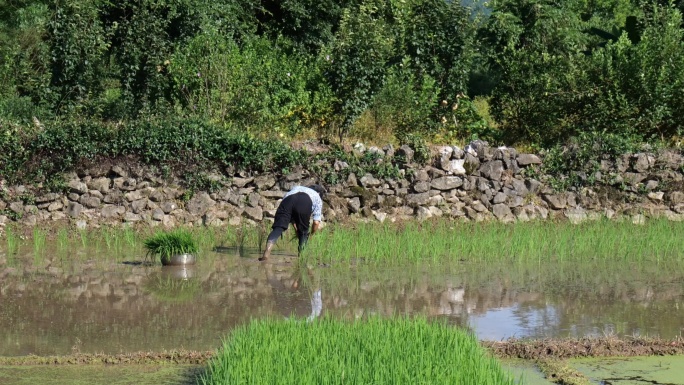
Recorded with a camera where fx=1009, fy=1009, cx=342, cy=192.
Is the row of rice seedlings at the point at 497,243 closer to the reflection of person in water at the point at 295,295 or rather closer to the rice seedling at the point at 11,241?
the reflection of person in water at the point at 295,295

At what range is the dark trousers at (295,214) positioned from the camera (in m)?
12.4

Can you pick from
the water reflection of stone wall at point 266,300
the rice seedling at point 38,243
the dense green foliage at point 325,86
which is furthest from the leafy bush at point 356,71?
the rice seedling at point 38,243

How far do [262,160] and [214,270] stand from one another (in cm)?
387

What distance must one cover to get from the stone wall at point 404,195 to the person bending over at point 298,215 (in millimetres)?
2927

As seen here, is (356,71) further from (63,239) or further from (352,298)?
(352,298)

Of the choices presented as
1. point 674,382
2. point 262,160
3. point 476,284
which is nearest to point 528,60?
point 262,160

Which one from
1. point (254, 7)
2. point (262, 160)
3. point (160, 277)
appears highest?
point (254, 7)

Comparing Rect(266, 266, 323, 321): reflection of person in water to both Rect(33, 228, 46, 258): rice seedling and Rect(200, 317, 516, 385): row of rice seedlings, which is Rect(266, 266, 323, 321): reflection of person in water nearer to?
Rect(200, 317, 516, 385): row of rice seedlings

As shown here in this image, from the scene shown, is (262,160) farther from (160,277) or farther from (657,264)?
(657,264)

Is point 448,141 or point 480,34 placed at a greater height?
point 480,34

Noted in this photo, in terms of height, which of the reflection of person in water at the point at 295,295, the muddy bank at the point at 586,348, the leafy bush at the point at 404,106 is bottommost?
the reflection of person in water at the point at 295,295

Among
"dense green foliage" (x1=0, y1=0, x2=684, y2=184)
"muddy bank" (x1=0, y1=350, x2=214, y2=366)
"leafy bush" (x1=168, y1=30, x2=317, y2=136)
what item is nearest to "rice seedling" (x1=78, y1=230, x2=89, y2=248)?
"dense green foliage" (x1=0, y1=0, x2=684, y2=184)

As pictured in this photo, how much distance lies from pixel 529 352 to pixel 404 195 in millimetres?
8668

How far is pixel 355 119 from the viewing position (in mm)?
17000
